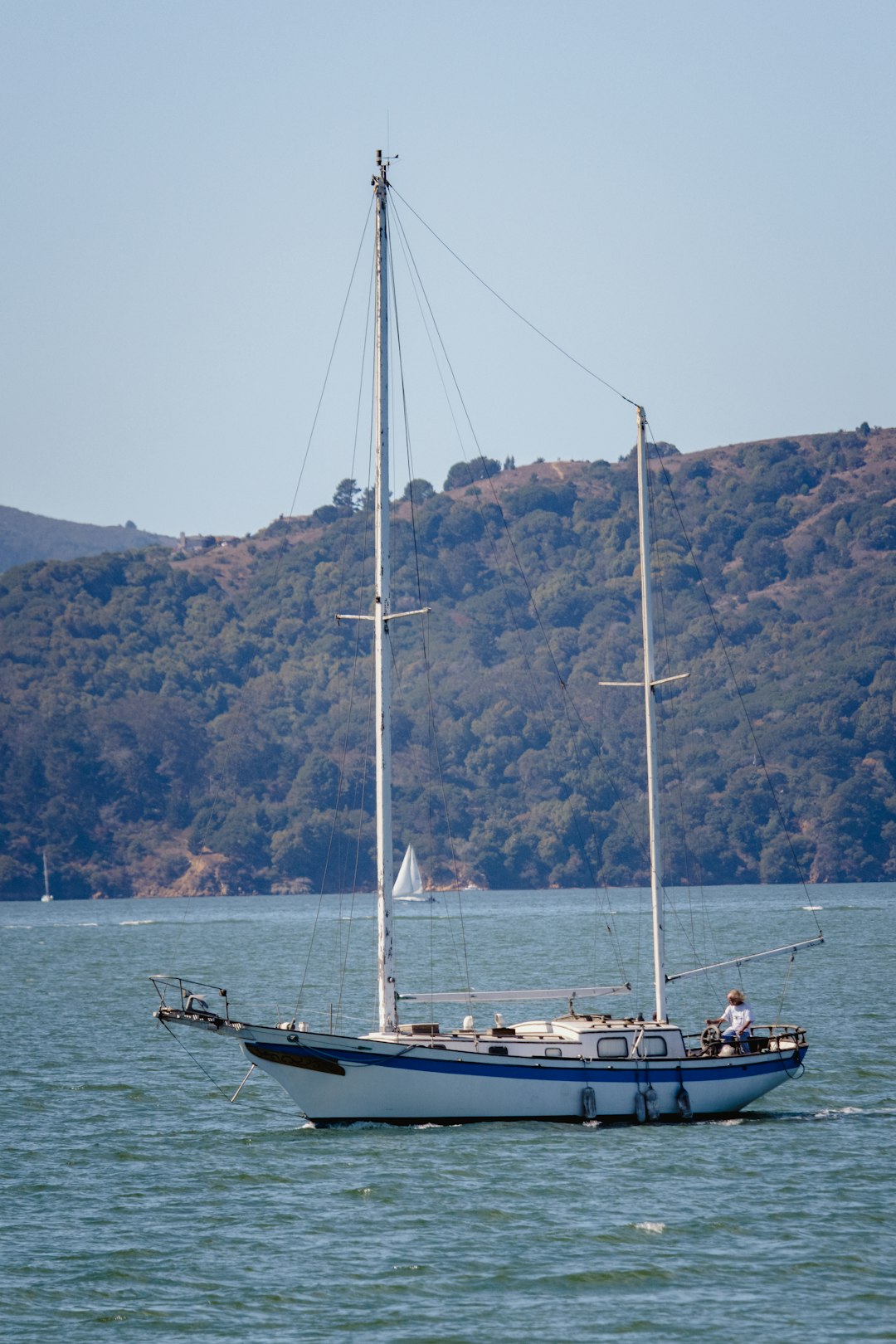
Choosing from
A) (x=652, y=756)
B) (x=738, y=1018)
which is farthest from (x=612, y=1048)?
(x=652, y=756)

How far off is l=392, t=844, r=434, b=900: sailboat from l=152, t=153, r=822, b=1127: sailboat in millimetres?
130288

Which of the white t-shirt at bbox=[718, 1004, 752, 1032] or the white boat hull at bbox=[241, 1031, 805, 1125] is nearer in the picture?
the white boat hull at bbox=[241, 1031, 805, 1125]

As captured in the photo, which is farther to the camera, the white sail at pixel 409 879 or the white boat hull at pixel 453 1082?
the white sail at pixel 409 879

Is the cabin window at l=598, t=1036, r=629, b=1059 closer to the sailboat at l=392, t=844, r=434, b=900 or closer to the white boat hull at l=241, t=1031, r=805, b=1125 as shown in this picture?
the white boat hull at l=241, t=1031, r=805, b=1125

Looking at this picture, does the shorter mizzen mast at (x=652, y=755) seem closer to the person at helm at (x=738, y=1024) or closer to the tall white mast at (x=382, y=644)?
the person at helm at (x=738, y=1024)

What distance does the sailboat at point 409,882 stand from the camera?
6688 inches

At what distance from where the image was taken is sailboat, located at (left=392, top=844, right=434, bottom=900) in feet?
557

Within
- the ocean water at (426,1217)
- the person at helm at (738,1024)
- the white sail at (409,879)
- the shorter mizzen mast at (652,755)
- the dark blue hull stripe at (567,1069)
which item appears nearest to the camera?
the ocean water at (426,1217)

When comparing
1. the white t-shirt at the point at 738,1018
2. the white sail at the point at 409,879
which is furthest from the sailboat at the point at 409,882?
the white t-shirt at the point at 738,1018

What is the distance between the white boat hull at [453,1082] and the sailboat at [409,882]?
13090cm

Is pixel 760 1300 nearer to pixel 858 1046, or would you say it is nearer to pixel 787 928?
pixel 858 1046

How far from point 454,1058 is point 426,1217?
4.66 m


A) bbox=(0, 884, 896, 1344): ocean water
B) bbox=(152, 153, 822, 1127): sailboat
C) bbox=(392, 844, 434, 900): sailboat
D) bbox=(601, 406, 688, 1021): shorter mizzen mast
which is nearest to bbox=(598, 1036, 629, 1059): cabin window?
bbox=(152, 153, 822, 1127): sailboat

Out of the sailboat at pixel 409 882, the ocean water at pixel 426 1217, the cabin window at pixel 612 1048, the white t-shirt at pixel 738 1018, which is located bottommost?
the ocean water at pixel 426 1217
